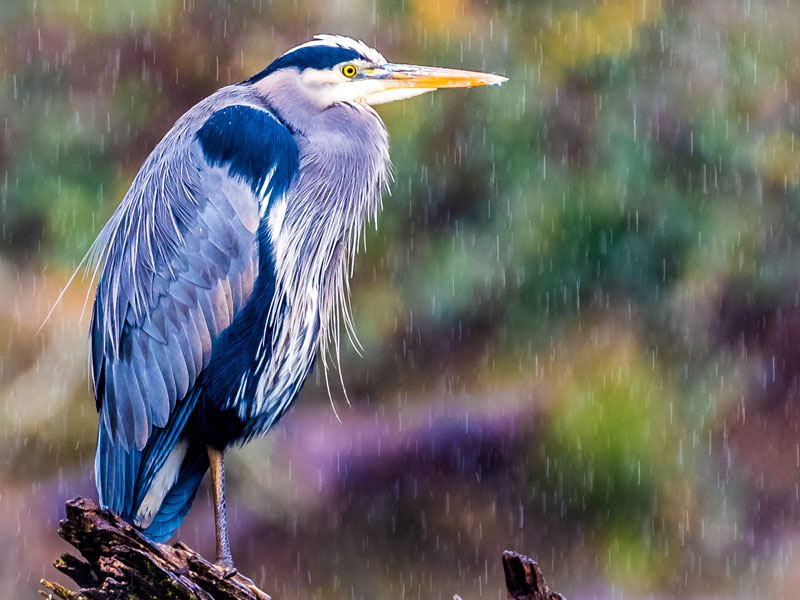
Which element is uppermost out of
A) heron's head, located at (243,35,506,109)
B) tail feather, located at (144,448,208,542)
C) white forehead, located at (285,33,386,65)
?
white forehead, located at (285,33,386,65)

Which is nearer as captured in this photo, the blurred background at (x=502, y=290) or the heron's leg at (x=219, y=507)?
the heron's leg at (x=219, y=507)

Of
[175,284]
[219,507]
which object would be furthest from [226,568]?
[175,284]

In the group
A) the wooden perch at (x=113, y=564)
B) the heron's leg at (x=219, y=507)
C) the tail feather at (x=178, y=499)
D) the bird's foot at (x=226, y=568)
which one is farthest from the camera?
the tail feather at (x=178, y=499)

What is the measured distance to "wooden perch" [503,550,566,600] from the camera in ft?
5.98

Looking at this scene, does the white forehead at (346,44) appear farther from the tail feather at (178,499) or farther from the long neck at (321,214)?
the tail feather at (178,499)

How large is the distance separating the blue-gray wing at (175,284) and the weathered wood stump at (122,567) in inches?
23.5

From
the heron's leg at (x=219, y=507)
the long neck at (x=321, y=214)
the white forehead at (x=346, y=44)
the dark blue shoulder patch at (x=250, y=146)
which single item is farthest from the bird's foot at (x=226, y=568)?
the white forehead at (x=346, y=44)

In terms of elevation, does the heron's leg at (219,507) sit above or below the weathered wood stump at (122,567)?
below

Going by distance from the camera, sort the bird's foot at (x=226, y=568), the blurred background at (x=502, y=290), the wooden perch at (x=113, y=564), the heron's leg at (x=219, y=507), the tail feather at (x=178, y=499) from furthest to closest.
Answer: the blurred background at (x=502, y=290), the tail feather at (x=178, y=499), the heron's leg at (x=219, y=507), the bird's foot at (x=226, y=568), the wooden perch at (x=113, y=564)

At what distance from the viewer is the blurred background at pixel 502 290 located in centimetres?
382

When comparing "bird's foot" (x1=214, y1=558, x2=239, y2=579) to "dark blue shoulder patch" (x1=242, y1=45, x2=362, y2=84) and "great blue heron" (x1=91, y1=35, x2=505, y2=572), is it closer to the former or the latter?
"great blue heron" (x1=91, y1=35, x2=505, y2=572)

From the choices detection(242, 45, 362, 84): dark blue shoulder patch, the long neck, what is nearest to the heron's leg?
the long neck

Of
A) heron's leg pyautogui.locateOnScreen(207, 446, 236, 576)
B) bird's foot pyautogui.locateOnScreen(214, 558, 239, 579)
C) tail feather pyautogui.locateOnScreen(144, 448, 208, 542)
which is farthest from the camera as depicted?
tail feather pyautogui.locateOnScreen(144, 448, 208, 542)

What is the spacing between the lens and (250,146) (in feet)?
8.22
